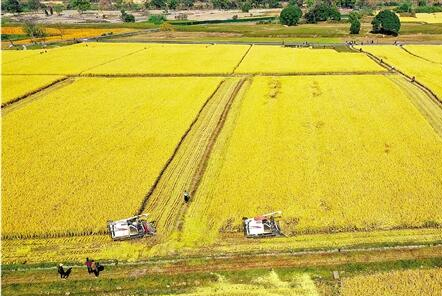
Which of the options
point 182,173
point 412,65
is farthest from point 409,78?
point 182,173

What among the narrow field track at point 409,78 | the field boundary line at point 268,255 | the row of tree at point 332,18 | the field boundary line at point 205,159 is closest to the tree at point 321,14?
the row of tree at point 332,18

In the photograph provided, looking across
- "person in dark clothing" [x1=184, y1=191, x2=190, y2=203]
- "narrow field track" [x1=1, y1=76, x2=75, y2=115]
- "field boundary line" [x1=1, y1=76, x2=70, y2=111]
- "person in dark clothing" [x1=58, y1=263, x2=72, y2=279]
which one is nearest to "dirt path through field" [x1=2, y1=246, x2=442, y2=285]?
"person in dark clothing" [x1=58, y1=263, x2=72, y2=279]

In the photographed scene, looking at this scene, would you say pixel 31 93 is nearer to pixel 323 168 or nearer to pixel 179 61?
pixel 179 61

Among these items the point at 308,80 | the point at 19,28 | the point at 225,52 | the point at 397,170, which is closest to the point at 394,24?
the point at 225,52

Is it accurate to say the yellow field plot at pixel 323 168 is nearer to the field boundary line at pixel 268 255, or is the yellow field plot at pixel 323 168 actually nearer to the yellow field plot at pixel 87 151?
the field boundary line at pixel 268 255

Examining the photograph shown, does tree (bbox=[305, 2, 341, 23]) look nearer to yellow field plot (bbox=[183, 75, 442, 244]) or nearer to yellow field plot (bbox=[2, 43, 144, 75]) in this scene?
yellow field plot (bbox=[2, 43, 144, 75])
